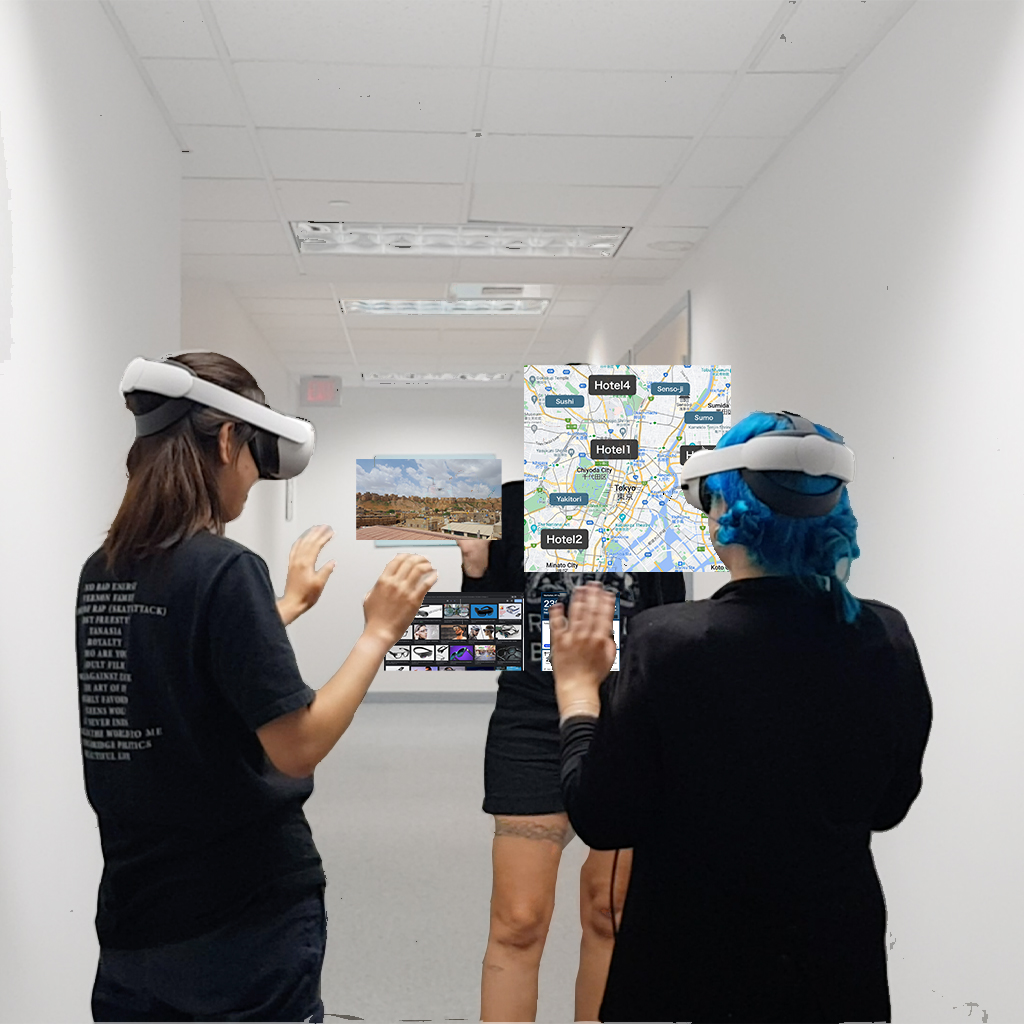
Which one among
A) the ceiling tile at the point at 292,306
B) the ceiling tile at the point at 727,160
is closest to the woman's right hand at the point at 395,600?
the ceiling tile at the point at 727,160

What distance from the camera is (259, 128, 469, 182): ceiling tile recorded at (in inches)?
149

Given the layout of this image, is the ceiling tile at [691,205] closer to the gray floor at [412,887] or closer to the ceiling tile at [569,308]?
the ceiling tile at [569,308]

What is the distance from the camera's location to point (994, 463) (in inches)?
96.0

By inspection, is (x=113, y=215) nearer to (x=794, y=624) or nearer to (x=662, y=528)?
(x=662, y=528)

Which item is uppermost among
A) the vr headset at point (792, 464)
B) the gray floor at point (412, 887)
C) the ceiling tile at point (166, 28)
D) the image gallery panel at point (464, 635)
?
the ceiling tile at point (166, 28)

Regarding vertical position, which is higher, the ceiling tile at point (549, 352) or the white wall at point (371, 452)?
the ceiling tile at point (549, 352)

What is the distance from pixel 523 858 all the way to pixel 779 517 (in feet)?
4.11

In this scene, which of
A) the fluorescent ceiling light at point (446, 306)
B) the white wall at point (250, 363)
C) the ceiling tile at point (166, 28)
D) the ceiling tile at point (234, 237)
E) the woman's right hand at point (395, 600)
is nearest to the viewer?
the woman's right hand at point (395, 600)

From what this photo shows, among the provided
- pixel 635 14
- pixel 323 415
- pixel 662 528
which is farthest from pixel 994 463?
pixel 323 415

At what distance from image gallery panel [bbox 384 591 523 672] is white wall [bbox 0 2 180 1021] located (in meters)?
0.76

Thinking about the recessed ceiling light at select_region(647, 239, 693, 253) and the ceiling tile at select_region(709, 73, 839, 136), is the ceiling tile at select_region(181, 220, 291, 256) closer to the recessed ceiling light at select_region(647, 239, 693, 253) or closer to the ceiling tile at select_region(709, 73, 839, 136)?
the recessed ceiling light at select_region(647, 239, 693, 253)

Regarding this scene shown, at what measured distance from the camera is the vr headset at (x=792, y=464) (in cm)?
133

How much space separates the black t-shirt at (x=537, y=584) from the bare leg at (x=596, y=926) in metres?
0.40

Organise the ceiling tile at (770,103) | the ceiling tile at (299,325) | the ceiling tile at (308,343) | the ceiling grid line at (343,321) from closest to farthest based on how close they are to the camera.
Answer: the ceiling tile at (770,103) → the ceiling grid line at (343,321) → the ceiling tile at (299,325) → the ceiling tile at (308,343)
